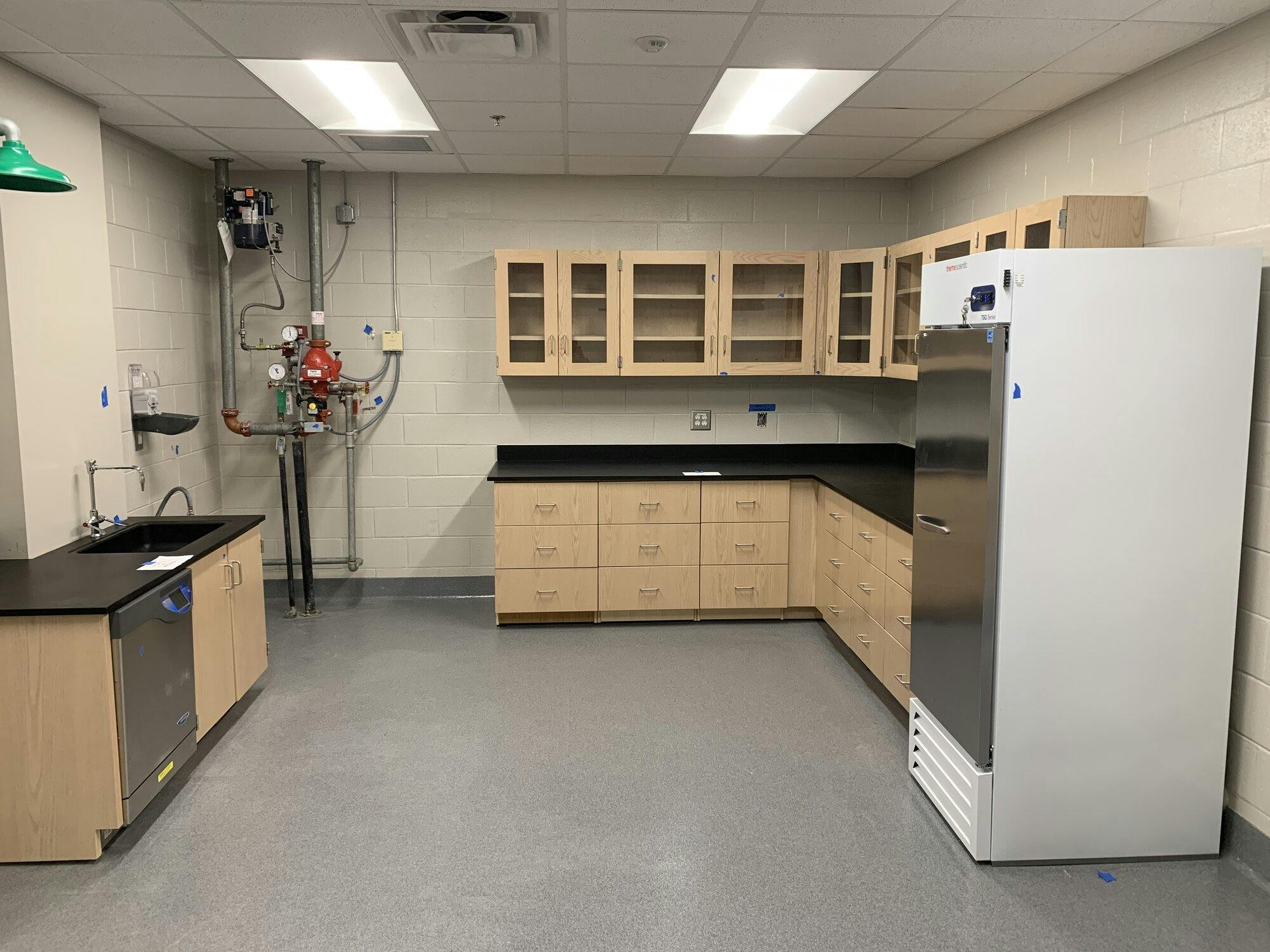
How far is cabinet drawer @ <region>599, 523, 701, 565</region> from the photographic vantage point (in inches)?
180

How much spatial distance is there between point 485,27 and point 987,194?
257 centimetres

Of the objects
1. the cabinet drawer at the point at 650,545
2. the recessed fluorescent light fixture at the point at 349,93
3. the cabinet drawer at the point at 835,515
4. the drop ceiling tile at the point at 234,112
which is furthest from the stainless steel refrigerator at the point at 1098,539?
the drop ceiling tile at the point at 234,112

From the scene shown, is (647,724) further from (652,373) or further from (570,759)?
(652,373)

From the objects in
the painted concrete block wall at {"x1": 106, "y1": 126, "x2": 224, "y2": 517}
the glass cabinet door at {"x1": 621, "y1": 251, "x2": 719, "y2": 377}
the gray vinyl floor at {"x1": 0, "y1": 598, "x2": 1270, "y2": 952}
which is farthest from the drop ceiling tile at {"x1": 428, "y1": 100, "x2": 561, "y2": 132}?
the gray vinyl floor at {"x1": 0, "y1": 598, "x2": 1270, "y2": 952}

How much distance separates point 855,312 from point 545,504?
195 cm

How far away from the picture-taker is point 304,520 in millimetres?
4812

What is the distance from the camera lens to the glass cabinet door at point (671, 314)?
185 inches

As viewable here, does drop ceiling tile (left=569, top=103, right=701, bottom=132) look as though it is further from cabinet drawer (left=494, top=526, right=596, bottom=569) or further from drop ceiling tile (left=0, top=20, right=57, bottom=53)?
cabinet drawer (left=494, top=526, right=596, bottom=569)

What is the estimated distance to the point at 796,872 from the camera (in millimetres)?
2482

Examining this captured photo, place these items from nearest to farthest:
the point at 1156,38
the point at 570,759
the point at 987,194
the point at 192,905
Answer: the point at 192,905
the point at 1156,38
the point at 570,759
the point at 987,194

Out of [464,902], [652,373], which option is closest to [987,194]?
[652,373]

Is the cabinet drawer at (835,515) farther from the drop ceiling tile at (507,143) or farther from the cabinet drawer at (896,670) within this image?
the drop ceiling tile at (507,143)

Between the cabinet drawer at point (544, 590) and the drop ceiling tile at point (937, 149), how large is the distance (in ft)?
8.72

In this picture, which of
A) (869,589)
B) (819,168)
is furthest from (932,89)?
(869,589)
